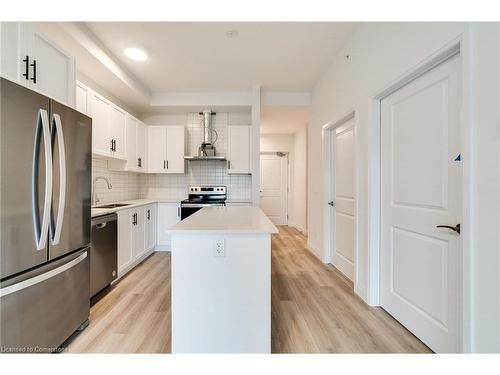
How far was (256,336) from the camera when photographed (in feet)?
4.59

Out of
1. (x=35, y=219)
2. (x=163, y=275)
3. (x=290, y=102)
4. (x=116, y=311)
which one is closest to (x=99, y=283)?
(x=116, y=311)

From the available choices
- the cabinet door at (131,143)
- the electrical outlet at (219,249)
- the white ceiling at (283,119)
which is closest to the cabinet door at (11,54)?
the electrical outlet at (219,249)

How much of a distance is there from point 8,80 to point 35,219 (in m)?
0.76

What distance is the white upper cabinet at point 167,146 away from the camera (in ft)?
13.5

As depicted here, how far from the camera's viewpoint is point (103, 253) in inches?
93.7

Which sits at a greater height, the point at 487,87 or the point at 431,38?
the point at 431,38

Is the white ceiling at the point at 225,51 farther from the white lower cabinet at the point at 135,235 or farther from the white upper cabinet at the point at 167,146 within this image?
the white lower cabinet at the point at 135,235

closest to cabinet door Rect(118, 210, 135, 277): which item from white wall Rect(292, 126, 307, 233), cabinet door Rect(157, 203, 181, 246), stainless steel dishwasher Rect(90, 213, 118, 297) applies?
stainless steel dishwasher Rect(90, 213, 118, 297)

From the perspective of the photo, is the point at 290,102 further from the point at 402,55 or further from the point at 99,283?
the point at 99,283

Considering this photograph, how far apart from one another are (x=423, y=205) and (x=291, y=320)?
1.39 metres

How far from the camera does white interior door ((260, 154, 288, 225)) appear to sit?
21.7 feet

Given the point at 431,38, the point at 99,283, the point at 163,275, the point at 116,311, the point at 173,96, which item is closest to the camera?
the point at 431,38

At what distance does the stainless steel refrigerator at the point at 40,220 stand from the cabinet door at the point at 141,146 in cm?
210

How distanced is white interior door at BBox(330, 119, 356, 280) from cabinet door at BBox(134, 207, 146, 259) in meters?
2.76
